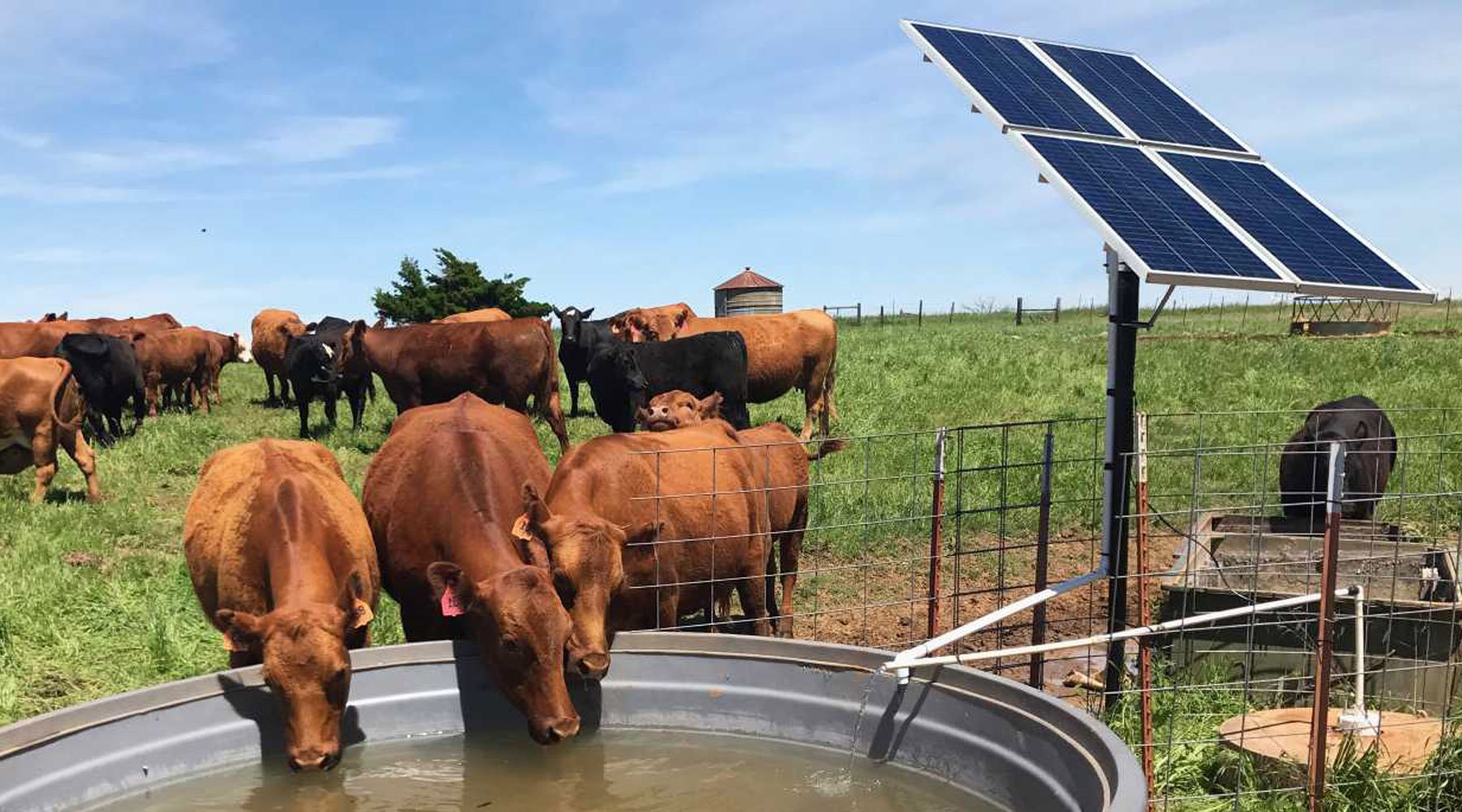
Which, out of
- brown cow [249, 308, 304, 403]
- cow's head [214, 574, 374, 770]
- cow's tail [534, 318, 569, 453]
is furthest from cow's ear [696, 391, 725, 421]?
brown cow [249, 308, 304, 403]

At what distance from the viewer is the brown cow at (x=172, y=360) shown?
22812 millimetres

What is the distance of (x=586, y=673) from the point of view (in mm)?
4750

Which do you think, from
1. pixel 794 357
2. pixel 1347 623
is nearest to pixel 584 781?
pixel 1347 623

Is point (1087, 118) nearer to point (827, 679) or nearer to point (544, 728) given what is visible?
point (827, 679)

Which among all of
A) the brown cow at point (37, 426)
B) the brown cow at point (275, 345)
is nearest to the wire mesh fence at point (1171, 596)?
the brown cow at point (37, 426)

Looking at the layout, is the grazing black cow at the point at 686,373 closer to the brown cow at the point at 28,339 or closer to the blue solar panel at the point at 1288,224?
the blue solar panel at the point at 1288,224

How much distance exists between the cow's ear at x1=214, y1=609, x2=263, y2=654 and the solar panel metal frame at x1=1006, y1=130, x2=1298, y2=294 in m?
3.94

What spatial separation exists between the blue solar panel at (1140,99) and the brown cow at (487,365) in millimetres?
9726

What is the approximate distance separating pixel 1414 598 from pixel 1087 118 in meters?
3.53

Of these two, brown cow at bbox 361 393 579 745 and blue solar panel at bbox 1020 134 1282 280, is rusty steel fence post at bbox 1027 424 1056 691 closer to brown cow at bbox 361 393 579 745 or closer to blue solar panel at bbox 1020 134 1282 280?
blue solar panel at bbox 1020 134 1282 280

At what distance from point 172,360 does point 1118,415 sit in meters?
21.6

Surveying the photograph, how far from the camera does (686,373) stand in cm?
1688

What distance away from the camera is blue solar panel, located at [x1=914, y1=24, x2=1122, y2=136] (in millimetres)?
6879

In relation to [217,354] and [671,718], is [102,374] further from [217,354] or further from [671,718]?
[671,718]
